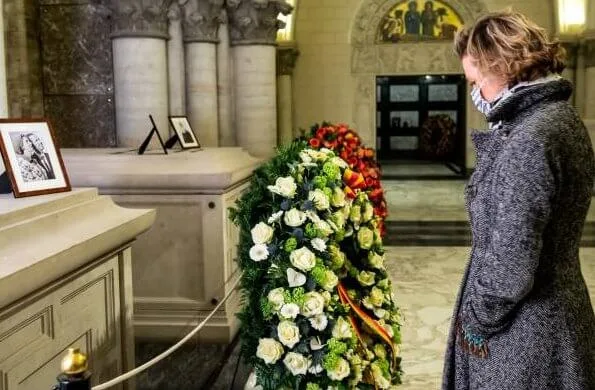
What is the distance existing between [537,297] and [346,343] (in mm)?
856

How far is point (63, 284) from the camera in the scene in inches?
88.5

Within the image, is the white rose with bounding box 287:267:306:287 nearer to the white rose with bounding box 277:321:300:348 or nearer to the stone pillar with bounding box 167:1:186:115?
the white rose with bounding box 277:321:300:348

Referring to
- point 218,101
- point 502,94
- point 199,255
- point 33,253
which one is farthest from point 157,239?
point 218,101

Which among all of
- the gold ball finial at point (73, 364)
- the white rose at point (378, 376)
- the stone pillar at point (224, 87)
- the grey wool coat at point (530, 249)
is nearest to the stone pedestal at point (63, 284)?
the gold ball finial at point (73, 364)

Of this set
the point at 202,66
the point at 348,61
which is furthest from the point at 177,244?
the point at 348,61

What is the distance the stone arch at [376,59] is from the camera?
15523 millimetres

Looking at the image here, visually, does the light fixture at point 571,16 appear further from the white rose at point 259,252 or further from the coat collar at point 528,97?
the coat collar at point 528,97

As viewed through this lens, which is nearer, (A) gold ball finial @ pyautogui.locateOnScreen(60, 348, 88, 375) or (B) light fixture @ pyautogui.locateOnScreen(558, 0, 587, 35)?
(A) gold ball finial @ pyautogui.locateOnScreen(60, 348, 88, 375)

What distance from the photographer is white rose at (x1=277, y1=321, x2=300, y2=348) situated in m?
2.56

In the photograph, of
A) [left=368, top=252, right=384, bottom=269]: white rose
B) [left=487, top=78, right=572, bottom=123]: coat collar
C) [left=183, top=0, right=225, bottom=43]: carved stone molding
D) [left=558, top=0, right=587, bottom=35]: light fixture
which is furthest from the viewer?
[left=558, top=0, right=587, bottom=35]: light fixture

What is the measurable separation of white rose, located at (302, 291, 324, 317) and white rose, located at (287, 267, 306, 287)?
45 mm

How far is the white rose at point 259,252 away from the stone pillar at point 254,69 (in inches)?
218

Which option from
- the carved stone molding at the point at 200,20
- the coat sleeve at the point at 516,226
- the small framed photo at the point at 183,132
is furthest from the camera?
the carved stone molding at the point at 200,20

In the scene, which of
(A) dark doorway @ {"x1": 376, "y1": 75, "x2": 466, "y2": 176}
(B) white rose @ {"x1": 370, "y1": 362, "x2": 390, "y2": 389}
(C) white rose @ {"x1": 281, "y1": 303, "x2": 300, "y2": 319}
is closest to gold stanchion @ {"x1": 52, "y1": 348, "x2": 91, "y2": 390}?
(C) white rose @ {"x1": 281, "y1": 303, "x2": 300, "y2": 319}
